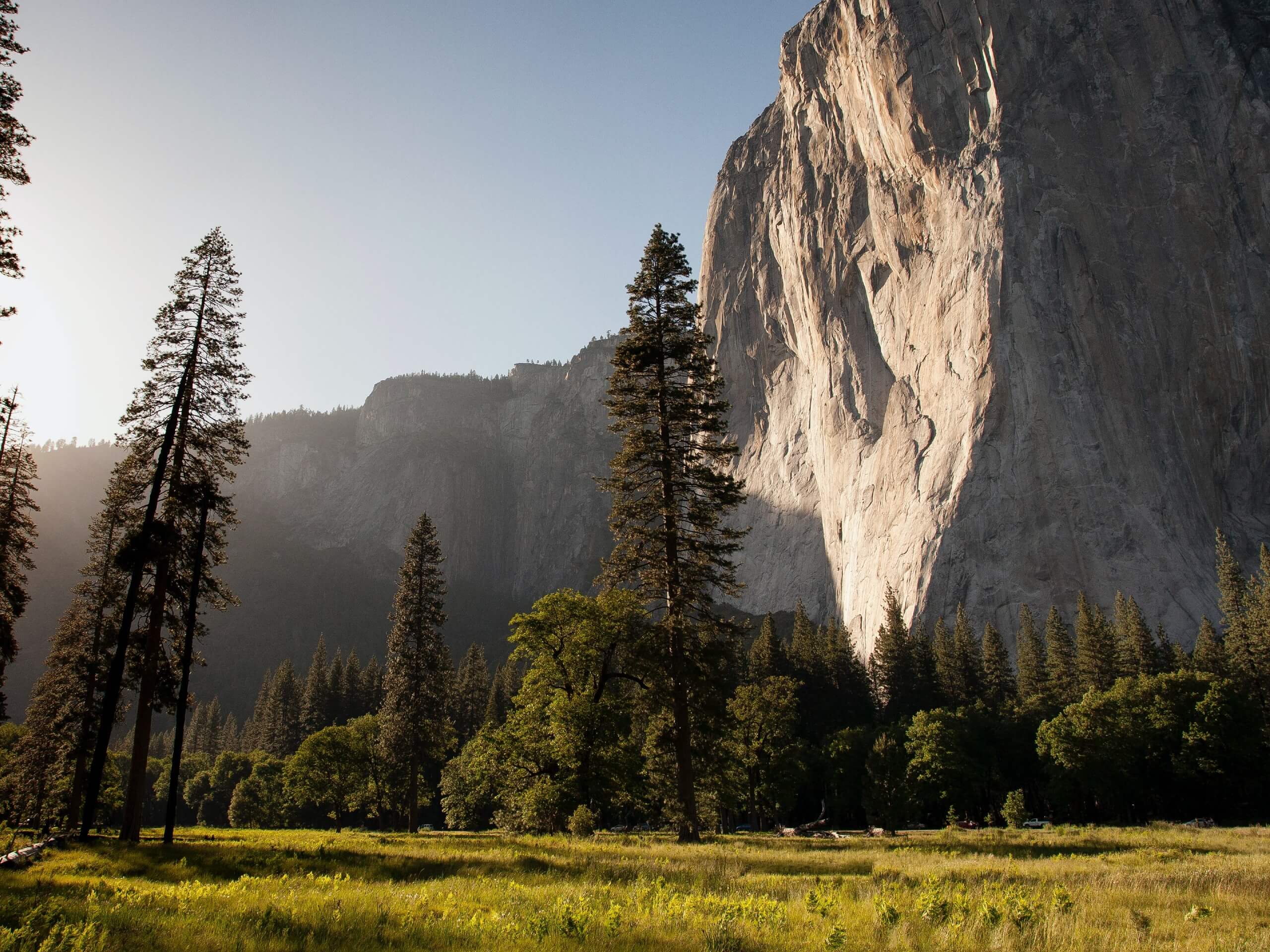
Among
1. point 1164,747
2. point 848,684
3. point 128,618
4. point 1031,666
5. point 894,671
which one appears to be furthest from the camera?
point 848,684

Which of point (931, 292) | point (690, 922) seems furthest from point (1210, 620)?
point (690, 922)

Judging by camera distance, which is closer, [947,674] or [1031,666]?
[1031,666]

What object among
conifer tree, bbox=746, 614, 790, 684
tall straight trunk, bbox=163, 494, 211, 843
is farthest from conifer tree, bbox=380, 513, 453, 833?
conifer tree, bbox=746, 614, 790, 684

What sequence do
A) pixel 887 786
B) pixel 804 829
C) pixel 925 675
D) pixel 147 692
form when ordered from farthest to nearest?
pixel 925 675 < pixel 887 786 < pixel 804 829 < pixel 147 692

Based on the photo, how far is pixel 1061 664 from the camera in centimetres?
6394

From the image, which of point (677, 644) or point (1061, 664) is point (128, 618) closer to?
point (677, 644)

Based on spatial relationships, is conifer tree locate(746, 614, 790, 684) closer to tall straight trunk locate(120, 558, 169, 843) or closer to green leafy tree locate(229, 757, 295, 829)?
green leafy tree locate(229, 757, 295, 829)

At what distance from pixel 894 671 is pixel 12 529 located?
64531mm

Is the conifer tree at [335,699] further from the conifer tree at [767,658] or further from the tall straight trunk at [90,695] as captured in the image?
the tall straight trunk at [90,695]

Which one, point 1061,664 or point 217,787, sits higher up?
point 1061,664

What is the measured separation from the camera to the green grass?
7680 mm

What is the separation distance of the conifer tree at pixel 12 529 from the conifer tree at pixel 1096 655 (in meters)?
65.0

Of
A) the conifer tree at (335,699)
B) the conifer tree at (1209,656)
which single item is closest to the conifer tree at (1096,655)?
the conifer tree at (1209,656)

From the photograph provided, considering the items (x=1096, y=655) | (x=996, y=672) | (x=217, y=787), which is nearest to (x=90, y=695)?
(x=217, y=787)
